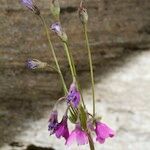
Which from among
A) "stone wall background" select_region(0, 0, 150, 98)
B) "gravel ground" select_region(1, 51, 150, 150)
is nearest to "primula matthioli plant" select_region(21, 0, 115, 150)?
"gravel ground" select_region(1, 51, 150, 150)

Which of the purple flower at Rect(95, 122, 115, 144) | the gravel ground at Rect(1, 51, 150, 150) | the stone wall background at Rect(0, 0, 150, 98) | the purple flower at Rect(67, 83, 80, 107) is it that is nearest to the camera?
the purple flower at Rect(67, 83, 80, 107)

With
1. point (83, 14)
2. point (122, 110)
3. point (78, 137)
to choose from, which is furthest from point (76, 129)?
point (122, 110)

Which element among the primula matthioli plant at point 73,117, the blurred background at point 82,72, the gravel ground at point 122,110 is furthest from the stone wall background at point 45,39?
the primula matthioli plant at point 73,117

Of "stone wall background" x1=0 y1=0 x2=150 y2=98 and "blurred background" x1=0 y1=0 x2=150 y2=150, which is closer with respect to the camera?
"blurred background" x1=0 y1=0 x2=150 y2=150

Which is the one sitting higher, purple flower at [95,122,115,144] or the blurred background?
the blurred background

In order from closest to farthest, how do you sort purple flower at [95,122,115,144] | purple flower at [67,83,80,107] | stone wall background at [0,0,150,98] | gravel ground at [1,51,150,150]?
purple flower at [67,83,80,107] < purple flower at [95,122,115,144] < gravel ground at [1,51,150,150] < stone wall background at [0,0,150,98]

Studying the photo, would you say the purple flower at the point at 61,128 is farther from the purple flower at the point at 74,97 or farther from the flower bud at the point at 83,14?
the flower bud at the point at 83,14

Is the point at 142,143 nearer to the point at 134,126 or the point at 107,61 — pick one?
the point at 134,126

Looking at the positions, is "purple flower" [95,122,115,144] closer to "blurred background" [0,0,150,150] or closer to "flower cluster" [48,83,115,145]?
"flower cluster" [48,83,115,145]
